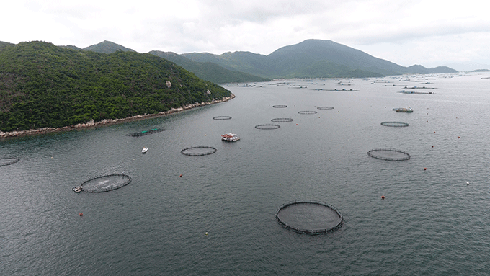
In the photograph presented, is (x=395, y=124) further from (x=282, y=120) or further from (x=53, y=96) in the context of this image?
(x=53, y=96)

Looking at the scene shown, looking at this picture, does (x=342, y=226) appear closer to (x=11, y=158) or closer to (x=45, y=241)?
(x=45, y=241)

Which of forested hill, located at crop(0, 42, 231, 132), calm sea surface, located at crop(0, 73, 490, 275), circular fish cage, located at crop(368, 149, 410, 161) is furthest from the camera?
forested hill, located at crop(0, 42, 231, 132)

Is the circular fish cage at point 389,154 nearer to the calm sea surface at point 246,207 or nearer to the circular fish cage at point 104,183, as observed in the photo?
the calm sea surface at point 246,207

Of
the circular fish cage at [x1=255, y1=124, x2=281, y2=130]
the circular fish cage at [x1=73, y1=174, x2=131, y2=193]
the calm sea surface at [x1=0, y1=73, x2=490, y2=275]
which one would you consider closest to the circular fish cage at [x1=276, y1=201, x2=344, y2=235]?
the calm sea surface at [x1=0, y1=73, x2=490, y2=275]

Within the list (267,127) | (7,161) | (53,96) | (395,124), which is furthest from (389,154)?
(53,96)

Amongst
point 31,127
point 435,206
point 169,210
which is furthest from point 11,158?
point 435,206

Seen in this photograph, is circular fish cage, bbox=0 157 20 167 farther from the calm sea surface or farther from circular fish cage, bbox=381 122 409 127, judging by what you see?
circular fish cage, bbox=381 122 409 127
